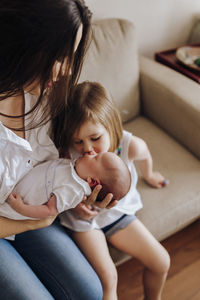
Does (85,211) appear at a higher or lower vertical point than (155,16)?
lower

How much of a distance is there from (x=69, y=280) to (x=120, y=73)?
96cm

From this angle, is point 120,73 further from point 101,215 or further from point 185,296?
point 185,296

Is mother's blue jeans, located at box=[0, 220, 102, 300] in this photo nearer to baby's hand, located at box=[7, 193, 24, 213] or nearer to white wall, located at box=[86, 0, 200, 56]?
baby's hand, located at box=[7, 193, 24, 213]

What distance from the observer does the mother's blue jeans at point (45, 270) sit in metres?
0.75

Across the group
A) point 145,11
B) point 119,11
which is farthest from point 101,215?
point 145,11

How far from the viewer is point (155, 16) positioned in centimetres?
170

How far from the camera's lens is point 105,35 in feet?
4.27

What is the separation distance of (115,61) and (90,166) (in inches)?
26.7

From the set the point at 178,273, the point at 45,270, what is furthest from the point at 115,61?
the point at 178,273

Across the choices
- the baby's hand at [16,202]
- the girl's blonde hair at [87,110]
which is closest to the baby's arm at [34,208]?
the baby's hand at [16,202]

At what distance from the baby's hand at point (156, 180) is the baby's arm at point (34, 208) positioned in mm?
494

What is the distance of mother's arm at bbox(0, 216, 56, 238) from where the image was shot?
0.81 meters

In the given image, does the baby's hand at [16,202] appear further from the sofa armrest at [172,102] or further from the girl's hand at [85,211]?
the sofa armrest at [172,102]

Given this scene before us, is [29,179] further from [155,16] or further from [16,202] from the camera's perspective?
[155,16]
